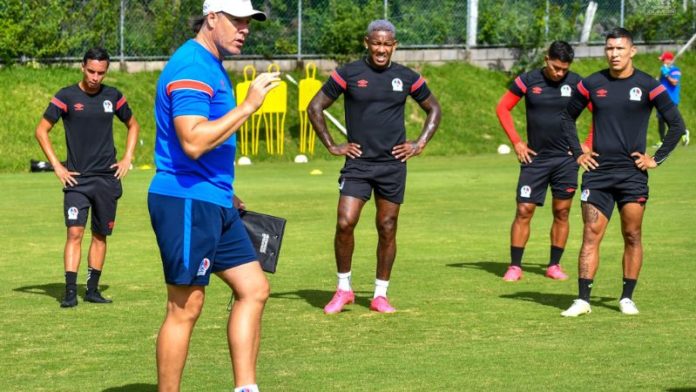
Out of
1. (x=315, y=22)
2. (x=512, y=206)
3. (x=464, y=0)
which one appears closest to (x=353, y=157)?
(x=512, y=206)

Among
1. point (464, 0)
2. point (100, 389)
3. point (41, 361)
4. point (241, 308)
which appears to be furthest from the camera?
point (464, 0)

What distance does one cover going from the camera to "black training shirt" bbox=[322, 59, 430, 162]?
1180cm

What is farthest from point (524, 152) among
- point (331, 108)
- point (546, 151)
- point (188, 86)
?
point (331, 108)

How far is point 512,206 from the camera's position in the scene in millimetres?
21172

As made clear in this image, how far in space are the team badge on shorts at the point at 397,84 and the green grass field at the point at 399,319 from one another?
1.84 m

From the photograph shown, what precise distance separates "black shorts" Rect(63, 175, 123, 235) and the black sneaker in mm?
542

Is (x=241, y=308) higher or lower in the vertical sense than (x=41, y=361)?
higher

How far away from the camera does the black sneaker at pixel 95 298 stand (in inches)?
484

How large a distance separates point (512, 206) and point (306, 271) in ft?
24.4

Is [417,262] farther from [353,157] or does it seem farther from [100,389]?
[100,389]

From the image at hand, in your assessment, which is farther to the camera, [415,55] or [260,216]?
[415,55]

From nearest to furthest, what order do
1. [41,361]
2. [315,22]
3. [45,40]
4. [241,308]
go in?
[241,308] < [41,361] < [45,40] < [315,22]

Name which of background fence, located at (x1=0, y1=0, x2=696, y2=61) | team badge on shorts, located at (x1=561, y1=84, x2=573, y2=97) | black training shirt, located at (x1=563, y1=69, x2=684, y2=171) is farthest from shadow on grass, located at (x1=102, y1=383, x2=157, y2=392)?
background fence, located at (x1=0, y1=0, x2=696, y2=61)

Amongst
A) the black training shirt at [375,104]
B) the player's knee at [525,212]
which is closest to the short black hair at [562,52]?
the player's knee at [525,212]
